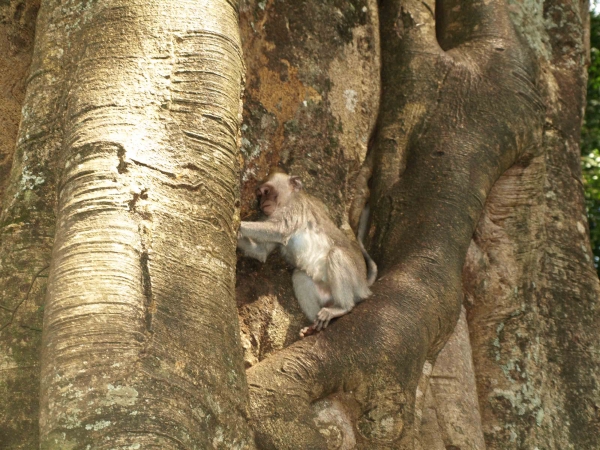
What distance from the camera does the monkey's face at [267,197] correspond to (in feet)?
16.8

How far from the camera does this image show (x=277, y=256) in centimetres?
527

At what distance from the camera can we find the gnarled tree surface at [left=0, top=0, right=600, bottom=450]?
3418 mm

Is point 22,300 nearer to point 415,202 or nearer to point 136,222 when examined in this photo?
point 136,222

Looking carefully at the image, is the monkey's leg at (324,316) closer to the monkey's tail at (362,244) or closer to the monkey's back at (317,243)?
the monkey's back at (317,243)

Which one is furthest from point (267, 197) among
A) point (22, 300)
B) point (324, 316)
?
point (22, 300)

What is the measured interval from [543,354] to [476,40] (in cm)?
225

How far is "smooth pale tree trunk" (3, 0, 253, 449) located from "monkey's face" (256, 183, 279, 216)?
41.4 inches

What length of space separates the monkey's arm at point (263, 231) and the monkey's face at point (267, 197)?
0.38 ft

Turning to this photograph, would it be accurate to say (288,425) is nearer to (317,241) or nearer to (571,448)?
(317,241)

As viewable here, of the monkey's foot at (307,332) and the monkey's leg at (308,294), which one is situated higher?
the monkey's leg at (308,294)

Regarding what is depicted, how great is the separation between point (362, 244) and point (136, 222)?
2.38m

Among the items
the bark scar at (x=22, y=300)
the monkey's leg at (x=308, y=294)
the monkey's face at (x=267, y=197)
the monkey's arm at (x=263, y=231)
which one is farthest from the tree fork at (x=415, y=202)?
the bark scar at (x=22, y=300)

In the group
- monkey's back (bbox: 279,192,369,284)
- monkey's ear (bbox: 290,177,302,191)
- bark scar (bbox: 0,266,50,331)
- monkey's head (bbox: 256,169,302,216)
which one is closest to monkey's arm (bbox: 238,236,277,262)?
monkey's back (bbox: 279,192,369,284)

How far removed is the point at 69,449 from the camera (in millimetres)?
3051
